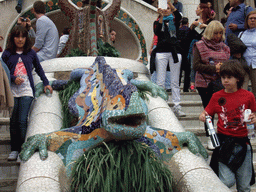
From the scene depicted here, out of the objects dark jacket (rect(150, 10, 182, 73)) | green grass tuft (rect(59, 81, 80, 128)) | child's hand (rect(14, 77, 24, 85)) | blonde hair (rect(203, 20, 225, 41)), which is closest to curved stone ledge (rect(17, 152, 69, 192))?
green grass tuft (rect(59, 81, 80, 128))

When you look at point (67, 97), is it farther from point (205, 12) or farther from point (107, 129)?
point (205, 12)

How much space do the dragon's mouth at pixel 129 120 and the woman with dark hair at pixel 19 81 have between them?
1830 mm

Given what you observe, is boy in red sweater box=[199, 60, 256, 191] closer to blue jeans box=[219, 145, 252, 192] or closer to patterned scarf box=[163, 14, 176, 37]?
blue jeans box=[219, 145, 252, 192]

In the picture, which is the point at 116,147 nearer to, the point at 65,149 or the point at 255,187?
the point at 65,149

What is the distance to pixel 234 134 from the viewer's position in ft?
11.0

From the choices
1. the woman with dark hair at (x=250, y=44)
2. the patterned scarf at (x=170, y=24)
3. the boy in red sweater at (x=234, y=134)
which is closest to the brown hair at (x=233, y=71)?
the boy in red sweater at (x=234, y=134)

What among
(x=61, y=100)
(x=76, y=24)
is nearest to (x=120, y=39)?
(x=76, y=24)

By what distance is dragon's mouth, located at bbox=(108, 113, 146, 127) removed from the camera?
2.65m

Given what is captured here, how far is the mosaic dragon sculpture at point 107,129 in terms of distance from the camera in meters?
2.66

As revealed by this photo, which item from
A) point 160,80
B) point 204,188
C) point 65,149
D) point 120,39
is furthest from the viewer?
point 120,39

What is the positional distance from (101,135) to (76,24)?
3379 millimetres

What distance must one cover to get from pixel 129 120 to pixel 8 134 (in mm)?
2637

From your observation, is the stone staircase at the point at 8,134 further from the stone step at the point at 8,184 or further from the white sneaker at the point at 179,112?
the white sneaker at the point at 179,112

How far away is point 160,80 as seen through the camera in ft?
18.6
